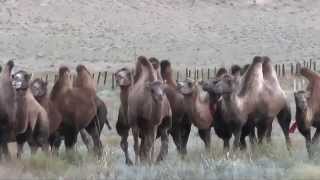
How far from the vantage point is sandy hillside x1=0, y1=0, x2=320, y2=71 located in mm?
73062

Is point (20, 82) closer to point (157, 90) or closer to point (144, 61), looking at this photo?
point (144, 61)

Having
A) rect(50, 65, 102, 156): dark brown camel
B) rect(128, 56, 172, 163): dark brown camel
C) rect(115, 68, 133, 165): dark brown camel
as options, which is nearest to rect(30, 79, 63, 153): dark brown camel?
rect(50, 65, 102, 156): dark brown camel

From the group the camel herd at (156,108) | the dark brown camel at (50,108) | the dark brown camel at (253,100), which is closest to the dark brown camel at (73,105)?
the camel herd at (156,108)

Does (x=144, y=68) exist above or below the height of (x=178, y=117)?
above

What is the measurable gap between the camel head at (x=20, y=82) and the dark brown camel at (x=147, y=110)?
2050 millimetres

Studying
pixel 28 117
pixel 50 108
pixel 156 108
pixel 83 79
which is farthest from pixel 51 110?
pixel 156 108

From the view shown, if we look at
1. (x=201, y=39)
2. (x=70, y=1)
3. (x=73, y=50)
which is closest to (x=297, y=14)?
(x=201, y=39)

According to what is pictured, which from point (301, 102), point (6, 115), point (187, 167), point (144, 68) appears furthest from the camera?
point (301, 102)

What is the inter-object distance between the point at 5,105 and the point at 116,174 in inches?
137

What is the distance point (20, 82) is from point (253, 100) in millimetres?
4871

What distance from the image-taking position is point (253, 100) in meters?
18.9

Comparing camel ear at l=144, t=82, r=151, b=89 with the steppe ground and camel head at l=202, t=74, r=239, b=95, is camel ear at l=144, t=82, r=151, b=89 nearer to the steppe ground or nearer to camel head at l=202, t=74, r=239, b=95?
camel head at l=202, t=74, r=239, b=95

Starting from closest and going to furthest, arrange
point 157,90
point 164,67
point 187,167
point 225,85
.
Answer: point 187,167
point 157,90
point 225,85
point 164,67

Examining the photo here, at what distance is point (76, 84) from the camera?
19.8 meters
